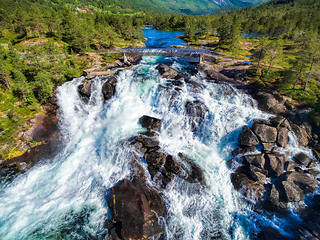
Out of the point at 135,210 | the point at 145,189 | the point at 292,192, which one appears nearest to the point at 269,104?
the point at 292,192

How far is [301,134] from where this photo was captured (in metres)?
29.2

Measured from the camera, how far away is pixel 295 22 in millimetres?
101375

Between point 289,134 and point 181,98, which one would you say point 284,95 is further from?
point 181,98

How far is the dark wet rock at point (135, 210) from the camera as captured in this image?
62.6ft

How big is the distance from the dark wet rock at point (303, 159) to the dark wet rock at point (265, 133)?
14.2ft

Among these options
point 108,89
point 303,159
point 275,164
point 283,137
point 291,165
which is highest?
point 108,89

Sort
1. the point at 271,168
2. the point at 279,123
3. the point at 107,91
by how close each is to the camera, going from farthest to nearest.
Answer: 1. the point at 107,91
2. the point at 279,123
3. the point at 271,168

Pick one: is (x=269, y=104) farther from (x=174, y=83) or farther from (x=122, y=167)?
(x=122, y=167)

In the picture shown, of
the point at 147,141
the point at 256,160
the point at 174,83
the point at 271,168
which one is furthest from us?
the point at 174,83

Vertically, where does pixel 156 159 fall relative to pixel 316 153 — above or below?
below

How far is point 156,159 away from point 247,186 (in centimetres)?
1495

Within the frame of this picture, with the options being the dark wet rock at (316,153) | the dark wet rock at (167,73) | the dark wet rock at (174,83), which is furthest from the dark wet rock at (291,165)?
the dark wet rock at (167,73)

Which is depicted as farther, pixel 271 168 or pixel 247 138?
pixel 247 138

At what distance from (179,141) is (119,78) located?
25.5 meters
